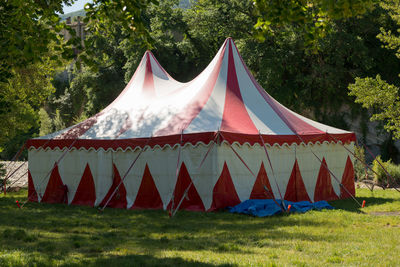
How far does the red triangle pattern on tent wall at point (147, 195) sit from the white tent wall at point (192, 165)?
0.09 m

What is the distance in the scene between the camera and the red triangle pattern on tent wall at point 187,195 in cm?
923

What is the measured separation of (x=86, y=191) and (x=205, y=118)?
3.27 m

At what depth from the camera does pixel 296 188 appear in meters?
10.1

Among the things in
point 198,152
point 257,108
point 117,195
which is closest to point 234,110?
point 257,108

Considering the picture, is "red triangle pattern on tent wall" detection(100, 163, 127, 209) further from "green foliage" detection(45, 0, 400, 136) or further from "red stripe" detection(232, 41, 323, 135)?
"green foliage" detection(45, 0, 400, 136)

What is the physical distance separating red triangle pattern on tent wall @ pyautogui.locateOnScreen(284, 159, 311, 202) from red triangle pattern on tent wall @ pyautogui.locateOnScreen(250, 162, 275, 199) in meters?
0.56

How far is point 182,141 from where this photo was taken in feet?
30.3

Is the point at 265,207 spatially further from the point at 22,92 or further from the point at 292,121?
the point at 22,92

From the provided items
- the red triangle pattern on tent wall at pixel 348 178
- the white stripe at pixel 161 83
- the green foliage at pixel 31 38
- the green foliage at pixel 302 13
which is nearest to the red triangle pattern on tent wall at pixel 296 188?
the red triangle pattern on tent wall at pixel 348 178

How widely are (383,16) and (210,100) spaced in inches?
481

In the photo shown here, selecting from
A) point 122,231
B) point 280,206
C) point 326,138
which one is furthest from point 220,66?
point 122,231

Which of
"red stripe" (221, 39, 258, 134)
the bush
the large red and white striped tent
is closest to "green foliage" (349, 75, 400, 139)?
the bush

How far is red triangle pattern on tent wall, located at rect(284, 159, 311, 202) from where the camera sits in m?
10.0

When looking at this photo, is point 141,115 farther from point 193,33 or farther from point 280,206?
point 193,33
